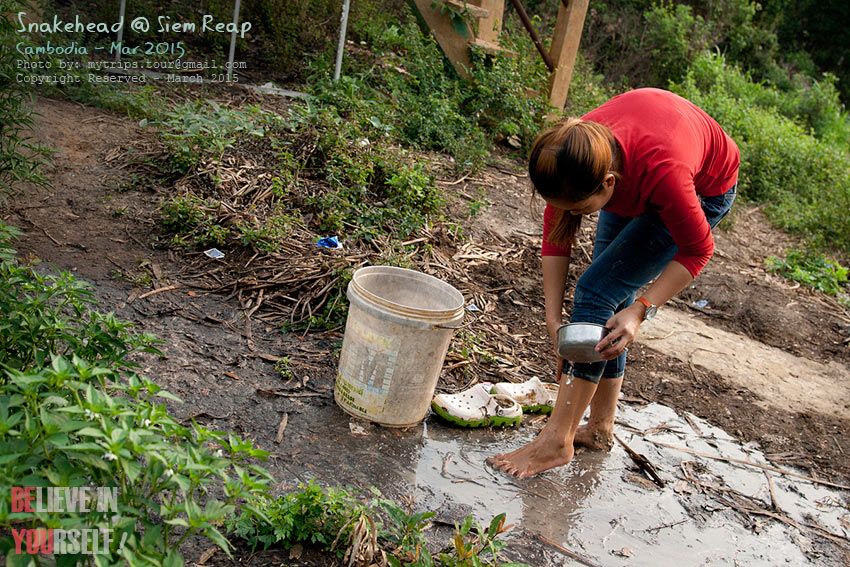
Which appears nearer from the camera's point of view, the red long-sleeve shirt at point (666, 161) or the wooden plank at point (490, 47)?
the red long-sleeve shirt at point (666, 161)

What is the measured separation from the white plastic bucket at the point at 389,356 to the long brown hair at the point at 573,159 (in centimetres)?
71

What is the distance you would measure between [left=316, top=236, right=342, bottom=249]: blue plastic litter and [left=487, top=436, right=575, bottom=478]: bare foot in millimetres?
1685

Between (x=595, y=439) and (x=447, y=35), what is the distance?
4.80 m

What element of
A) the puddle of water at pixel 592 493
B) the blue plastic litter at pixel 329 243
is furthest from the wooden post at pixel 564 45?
the puddle of water at pixel 592 493

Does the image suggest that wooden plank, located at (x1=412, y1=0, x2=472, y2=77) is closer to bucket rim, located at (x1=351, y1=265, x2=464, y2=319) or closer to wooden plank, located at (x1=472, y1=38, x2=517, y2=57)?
wooden plank, located at (x1=472, y1=38, x2=517, y2=57)

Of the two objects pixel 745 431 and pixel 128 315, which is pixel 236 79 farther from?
pixel 745 431

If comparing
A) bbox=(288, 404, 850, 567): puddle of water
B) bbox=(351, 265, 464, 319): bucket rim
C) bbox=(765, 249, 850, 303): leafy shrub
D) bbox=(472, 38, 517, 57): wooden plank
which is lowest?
bbox=(288, 404, 850, 567): puddle of water

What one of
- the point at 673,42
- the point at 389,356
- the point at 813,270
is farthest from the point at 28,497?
the point at 673,42

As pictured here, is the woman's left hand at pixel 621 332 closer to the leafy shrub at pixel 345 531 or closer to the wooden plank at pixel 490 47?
the leafy shrub at pixel 345 531

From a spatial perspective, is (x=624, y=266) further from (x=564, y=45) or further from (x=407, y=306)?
(x=564, y=45)

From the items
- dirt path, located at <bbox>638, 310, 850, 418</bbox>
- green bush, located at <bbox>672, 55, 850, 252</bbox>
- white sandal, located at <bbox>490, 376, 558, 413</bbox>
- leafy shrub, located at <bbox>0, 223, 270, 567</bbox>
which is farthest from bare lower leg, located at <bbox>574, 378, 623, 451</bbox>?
green bush, located at <bbox>672, 55, 850, 252</bbox>

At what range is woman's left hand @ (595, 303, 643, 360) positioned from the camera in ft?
8.21

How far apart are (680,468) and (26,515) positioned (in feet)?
9.03

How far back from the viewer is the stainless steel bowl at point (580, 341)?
257 cm
